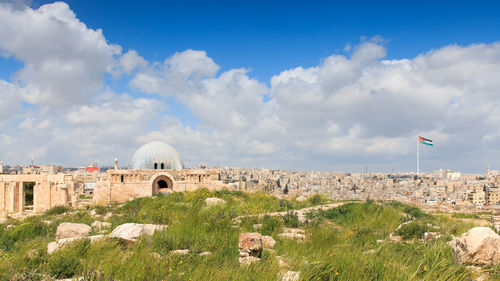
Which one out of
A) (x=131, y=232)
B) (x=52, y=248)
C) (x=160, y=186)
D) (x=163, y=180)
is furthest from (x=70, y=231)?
(x=160, y=186)

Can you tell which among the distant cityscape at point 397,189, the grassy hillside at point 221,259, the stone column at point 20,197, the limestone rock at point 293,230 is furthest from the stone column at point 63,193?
the limestone rock at point 293,230

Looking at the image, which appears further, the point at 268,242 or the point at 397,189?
the point at 397,189

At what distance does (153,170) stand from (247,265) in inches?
862

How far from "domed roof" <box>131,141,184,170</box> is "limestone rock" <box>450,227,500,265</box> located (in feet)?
81.8

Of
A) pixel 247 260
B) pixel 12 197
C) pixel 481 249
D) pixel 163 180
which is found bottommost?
pixel 12 197

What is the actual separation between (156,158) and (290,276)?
81.1 feet

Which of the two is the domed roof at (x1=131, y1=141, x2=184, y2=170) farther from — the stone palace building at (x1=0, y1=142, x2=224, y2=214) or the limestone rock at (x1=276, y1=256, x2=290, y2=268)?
the limestone rock at (x1=276, y1=256, x2=290, y2=268)

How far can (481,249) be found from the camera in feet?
15.4

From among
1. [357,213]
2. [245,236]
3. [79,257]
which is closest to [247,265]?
[245,236]

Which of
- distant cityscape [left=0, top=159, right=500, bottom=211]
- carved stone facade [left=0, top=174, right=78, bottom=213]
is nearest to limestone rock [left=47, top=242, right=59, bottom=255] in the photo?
distant cityscape [left=0, top=159, right=500, bottom=211]

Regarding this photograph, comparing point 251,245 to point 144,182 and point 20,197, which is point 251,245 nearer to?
point 144,182

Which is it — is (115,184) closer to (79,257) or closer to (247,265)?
(79,257)

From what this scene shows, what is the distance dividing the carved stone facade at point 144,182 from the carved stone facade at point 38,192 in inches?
113

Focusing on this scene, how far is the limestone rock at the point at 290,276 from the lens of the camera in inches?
164
